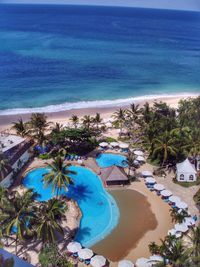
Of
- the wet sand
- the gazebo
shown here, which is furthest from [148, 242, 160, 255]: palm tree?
the gazebo

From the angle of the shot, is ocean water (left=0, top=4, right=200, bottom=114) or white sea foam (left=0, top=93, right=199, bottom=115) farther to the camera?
ocean water (left=0, top=4, right=200, bottom=114)

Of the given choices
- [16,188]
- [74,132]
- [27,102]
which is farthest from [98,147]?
[27,102]

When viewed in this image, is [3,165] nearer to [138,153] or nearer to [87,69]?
[138,153]

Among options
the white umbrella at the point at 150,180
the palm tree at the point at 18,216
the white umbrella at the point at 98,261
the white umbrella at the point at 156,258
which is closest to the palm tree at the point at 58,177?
the palm tree at the point at 18,216

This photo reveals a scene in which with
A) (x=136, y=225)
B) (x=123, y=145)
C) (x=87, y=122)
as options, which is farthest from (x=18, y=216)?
(x=87, y=122)

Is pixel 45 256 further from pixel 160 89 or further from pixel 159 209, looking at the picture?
pixel 160 89

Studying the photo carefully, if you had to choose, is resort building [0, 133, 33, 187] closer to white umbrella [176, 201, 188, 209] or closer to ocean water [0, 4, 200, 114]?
white umbrella [176, 201, 188, 209]

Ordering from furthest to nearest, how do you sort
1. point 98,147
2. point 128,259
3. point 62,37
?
point 62,37 < point 98,147 < point 128,259
